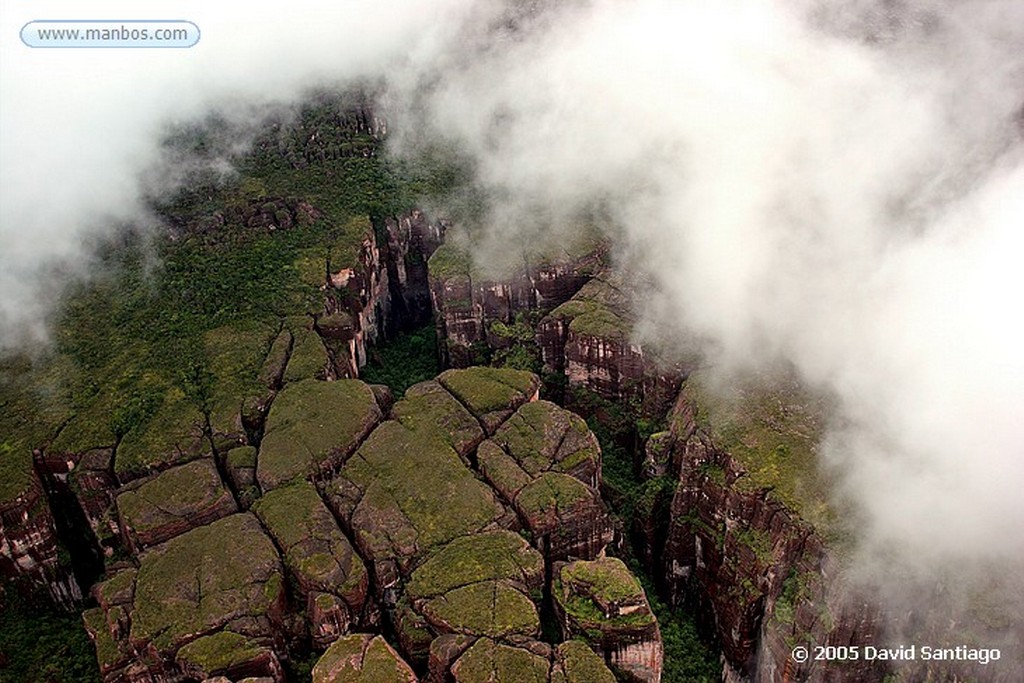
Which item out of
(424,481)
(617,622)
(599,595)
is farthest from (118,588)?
(617,622)

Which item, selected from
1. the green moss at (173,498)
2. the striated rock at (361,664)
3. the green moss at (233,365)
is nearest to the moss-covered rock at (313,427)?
the green moss at (233,365)

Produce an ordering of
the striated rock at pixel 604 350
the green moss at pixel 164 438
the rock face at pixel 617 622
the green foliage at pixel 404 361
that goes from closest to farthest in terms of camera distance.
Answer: the rock face at pixel 617 622 < the green moss at pixel 164 438 < the striated rock at pixel 604 350 < the green foliage at pixel 404 361

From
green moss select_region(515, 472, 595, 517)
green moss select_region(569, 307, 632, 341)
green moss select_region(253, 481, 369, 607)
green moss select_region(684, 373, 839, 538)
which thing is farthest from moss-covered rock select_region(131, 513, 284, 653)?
green moss select_region(684, 373, 839, 538)

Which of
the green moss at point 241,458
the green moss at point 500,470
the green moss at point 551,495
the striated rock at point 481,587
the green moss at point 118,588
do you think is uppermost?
the green moss at point 241,458

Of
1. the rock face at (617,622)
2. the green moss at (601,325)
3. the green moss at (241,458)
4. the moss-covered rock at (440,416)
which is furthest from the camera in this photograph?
the green moss at (601,325)

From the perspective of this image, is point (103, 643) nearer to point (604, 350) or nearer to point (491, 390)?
point (491, 390)

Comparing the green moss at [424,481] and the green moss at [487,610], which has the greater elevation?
the green moss at [424,481]

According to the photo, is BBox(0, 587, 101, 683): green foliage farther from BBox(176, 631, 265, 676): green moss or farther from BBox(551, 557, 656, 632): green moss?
BBox(551, 557, 656, 632): green moss

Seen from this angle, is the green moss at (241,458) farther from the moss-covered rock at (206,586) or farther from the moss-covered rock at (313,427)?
the moss-covered rock at (206,586)
